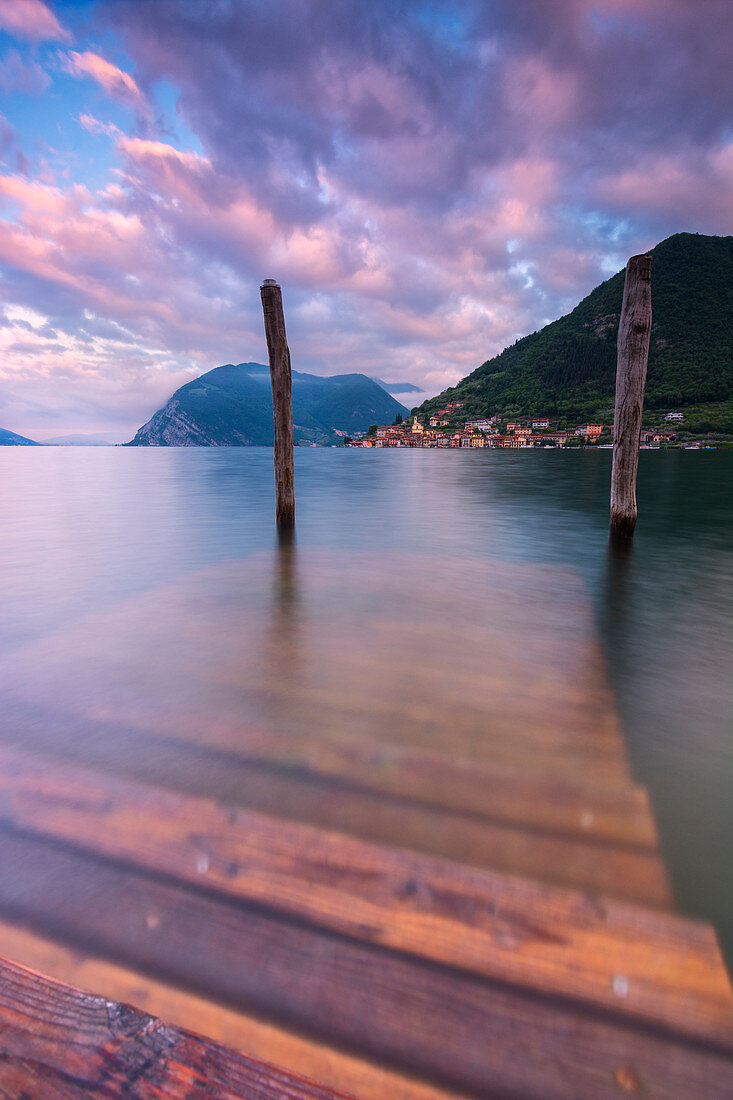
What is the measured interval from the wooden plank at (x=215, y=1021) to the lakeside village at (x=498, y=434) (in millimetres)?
94142

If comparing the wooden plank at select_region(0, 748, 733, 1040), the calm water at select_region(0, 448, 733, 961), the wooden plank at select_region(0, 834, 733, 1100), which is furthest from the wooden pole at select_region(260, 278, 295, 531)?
the wooden plank at select_region(0, 834, 733, 1100)

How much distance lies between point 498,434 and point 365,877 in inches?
4555

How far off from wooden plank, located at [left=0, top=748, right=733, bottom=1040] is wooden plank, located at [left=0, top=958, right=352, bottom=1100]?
71 cm

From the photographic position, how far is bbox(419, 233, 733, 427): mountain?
95.4 metres

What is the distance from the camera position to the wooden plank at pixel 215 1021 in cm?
134

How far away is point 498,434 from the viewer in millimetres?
110250

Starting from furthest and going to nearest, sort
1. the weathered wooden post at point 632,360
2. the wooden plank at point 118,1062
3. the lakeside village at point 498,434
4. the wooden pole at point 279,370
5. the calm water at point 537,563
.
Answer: the lakeside village at point 498,434
the wooden pole at point 279,370
the weathered wooden post at point 632,360
the calm water at point 537,563
the wooden plank at point 118,1062

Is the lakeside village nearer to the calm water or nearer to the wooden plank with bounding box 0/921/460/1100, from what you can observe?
the calm water

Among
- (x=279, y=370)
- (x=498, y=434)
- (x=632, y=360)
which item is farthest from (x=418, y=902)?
(x=498, y=434)

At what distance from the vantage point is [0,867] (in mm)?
2105

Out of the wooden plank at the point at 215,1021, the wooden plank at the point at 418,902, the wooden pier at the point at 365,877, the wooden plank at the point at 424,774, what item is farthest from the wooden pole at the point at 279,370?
the wooden plank at the point at 215,1021

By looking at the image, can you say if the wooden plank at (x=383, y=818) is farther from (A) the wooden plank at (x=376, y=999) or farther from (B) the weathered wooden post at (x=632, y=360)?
(B) the weathered wooden post at (x=632, y=360)

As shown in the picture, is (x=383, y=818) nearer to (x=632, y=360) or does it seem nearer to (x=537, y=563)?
(x=537, y=563)

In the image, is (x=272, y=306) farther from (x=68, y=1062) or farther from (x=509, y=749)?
(x=68, y=1062)
